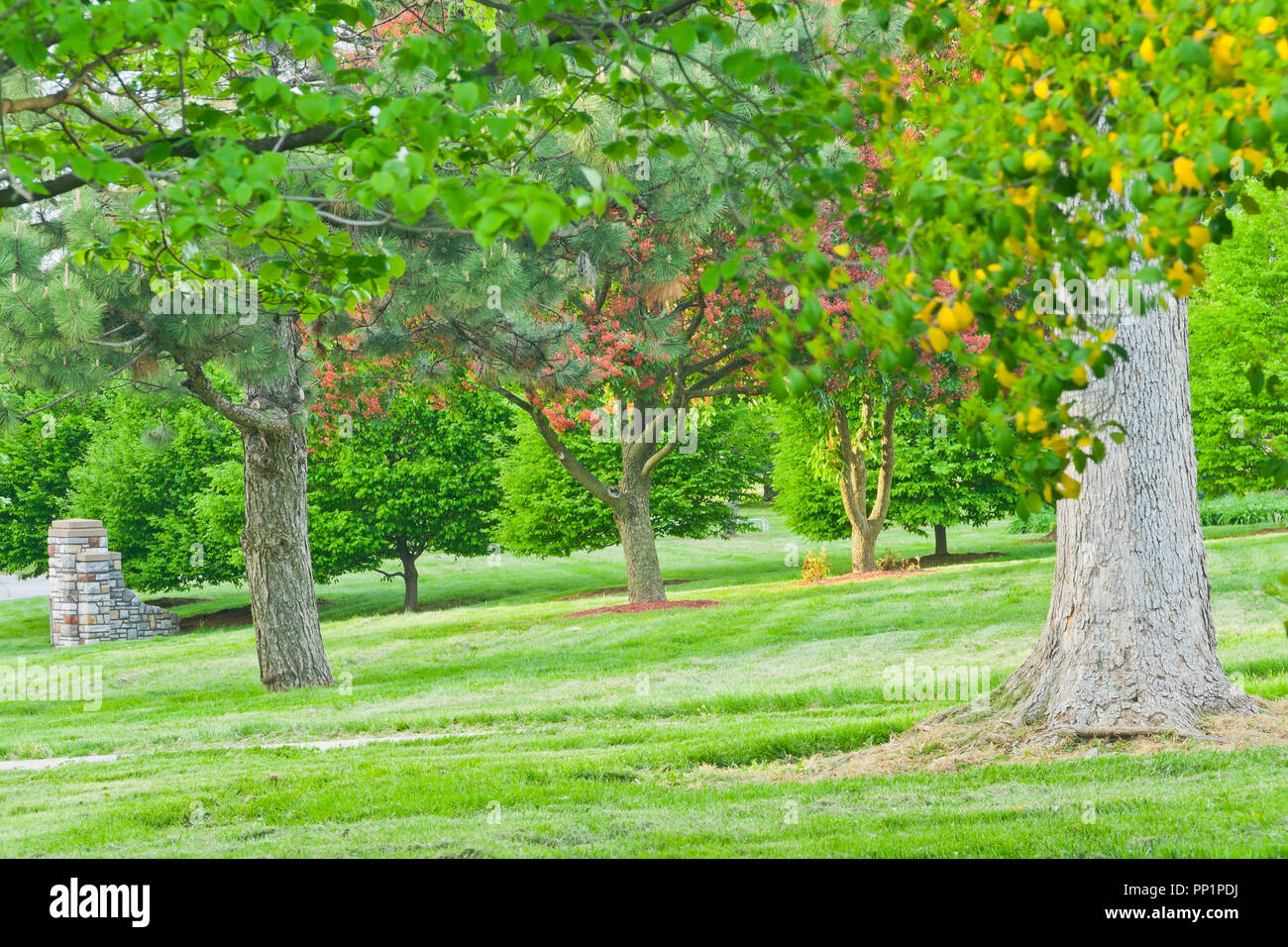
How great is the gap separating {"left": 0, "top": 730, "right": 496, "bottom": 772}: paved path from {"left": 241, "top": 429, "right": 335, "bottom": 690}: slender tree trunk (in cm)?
316

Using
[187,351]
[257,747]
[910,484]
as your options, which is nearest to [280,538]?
[187,351]

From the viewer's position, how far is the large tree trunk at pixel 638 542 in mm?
19125

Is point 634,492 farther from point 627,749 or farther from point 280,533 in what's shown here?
point 627,749

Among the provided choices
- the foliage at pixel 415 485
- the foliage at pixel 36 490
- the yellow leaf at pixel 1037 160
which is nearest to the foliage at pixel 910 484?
the foliage at pixel 415 485

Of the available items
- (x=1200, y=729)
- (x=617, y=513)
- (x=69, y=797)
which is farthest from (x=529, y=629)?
(x=1200, y=729)

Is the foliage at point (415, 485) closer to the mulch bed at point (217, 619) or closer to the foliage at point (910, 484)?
the mulch bed at point (217, 619)

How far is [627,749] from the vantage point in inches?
313

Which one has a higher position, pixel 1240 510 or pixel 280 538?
pixel 280 538

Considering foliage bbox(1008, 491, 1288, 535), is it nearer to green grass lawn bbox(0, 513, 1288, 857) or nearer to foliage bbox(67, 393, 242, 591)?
green grass lawn bbox(0, 513, 1288, 857)

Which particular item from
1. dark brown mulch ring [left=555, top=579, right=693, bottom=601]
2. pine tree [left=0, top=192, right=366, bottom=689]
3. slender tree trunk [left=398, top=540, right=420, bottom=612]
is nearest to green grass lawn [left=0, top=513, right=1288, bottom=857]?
pine tree [left=0, top=192, right=366, bottom=689]

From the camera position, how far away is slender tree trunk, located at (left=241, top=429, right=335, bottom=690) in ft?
41.6

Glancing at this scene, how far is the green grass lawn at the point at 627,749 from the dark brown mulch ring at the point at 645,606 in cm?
44

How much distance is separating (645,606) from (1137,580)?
12.4 meters

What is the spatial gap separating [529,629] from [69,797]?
35.7ft
